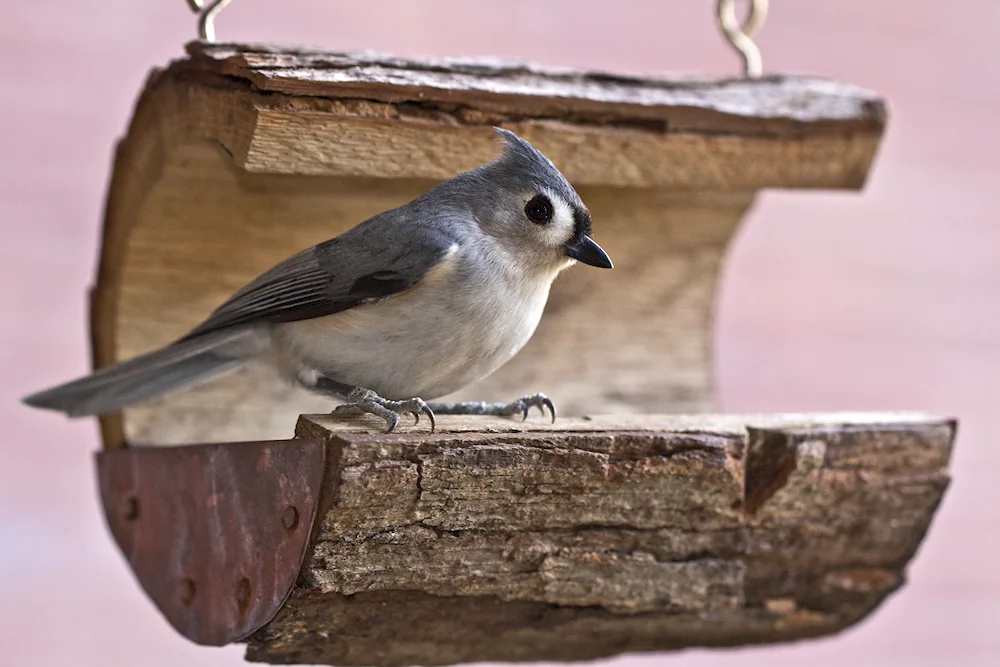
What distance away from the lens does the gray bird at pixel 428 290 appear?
1.51 m

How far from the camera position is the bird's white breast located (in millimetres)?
1506

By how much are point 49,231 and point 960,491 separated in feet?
8.63

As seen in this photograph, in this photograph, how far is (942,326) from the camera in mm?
3531

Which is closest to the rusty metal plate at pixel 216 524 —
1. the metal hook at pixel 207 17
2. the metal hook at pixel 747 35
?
the metal hook at pixel 207 17

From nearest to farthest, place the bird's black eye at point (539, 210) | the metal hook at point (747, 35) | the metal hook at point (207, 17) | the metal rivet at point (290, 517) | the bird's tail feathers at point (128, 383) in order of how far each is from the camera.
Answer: the metal rivet at point (290, 517)
the bird's black eye at point (539, 210)
the metal hook at point (207, 17)
the bird's tail feathers at point (128, 383)
the metal hook at point (747, 35)

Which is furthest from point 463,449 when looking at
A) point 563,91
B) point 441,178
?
point 563,91

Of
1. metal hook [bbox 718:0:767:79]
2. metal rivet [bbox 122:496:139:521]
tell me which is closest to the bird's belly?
metal rivet [bbox 122:496:139:521]

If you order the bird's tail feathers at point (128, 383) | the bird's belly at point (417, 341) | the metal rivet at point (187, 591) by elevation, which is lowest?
the metal rivet at point (187, 591)

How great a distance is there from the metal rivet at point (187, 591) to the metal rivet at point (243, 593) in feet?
0.56

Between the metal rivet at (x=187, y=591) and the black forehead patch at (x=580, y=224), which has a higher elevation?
the black forehead patch at (x=580, y=224)

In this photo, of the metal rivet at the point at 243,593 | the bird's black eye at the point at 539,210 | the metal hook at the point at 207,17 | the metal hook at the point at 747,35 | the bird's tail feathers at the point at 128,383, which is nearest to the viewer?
the metal rivet at the point at 243,593

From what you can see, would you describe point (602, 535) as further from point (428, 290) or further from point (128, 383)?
point (128, 383)

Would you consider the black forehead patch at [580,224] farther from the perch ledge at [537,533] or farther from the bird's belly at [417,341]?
the perch ledge at [537,533]

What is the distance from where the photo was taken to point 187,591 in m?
1.66
